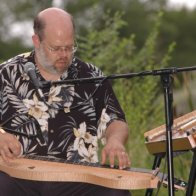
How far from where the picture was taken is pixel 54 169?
12.6 feet

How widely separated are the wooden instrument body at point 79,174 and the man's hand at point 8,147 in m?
0.05

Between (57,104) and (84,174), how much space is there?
2.65 ft

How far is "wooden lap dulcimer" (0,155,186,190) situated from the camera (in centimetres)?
366

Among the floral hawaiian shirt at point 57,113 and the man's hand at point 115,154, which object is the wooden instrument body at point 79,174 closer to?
the man's hand at point 115,154

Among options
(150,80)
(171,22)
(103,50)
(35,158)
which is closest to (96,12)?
(103,50)

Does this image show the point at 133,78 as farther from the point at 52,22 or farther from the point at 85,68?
the point at 52,22

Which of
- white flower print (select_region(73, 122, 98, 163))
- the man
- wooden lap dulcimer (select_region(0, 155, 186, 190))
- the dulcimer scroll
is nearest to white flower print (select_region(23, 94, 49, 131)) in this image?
the man

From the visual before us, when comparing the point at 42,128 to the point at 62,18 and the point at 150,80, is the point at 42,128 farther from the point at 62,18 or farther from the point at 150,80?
the point at 150,80

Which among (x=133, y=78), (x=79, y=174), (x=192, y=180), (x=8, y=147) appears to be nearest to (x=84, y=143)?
(x=8, y=147)

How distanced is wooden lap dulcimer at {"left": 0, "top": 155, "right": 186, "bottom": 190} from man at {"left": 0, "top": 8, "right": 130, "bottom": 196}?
0.33 metres

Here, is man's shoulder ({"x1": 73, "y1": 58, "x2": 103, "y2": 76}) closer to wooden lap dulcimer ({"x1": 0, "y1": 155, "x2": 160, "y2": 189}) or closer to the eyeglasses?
the eyeglasses

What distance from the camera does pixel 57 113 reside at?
4.46m

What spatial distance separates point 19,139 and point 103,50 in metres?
3.22

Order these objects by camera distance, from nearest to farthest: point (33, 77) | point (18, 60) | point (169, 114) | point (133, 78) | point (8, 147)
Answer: point (169, 114) → point (33, 77) → point (8, 147) → point (18, 60) → point (133, 78)
